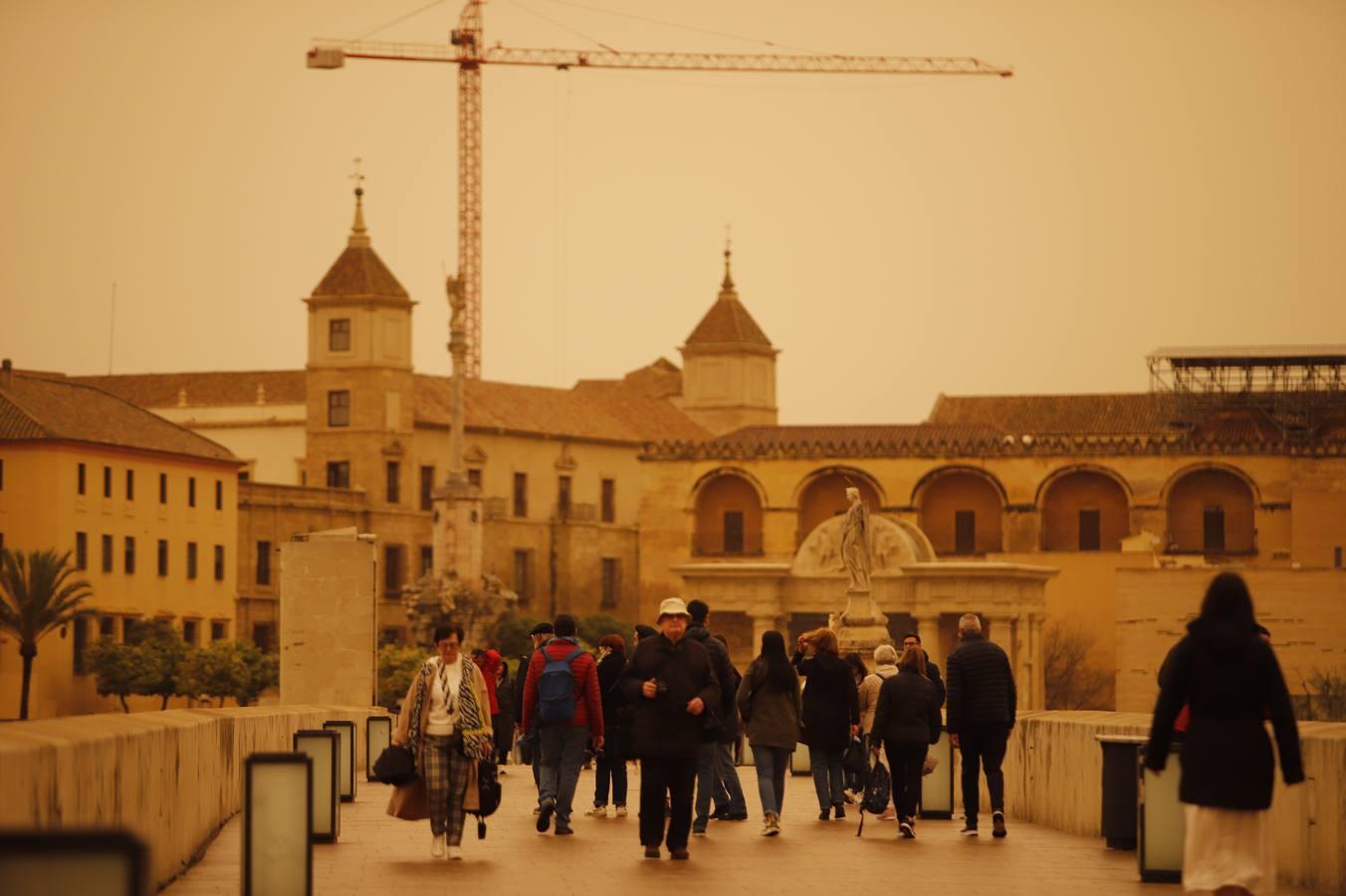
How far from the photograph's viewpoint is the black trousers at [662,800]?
1641 cm

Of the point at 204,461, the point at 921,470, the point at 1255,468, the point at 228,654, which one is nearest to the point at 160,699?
the point at 228,654

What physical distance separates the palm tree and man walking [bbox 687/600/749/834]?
55.4m

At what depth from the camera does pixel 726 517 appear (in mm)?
98750

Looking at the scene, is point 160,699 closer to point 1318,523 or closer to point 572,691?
point 1318,523

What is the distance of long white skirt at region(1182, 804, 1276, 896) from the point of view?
1115cm

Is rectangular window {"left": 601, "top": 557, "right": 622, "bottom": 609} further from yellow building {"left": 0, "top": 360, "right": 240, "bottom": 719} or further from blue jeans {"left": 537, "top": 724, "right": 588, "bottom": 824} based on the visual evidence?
blue jeans {"left": 537, "top": 724, "right": 588, "bottom": 824}

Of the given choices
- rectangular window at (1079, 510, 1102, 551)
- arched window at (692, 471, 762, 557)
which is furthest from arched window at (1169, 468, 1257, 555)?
arched window at (692, 471, 762, 557)

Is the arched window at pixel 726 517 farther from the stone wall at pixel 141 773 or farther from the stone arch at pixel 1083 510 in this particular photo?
the stone wall at pixel 141 773

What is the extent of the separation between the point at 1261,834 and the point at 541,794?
8392 millimetres

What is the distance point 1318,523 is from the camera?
90250 mm

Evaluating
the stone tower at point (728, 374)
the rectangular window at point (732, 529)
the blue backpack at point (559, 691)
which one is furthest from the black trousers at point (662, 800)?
the stone tower at point (728, 374)

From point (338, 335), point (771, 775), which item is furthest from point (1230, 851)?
point (338, 335)

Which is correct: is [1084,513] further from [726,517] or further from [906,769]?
[906,769]

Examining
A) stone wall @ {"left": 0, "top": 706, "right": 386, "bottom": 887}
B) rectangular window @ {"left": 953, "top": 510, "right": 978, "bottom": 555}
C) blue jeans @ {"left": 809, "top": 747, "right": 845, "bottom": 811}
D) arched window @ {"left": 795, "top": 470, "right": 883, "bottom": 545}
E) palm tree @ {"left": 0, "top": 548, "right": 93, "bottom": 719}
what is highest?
arched window @ {"left": 795, "top": 470, "right": 883, "bottom": 545}
